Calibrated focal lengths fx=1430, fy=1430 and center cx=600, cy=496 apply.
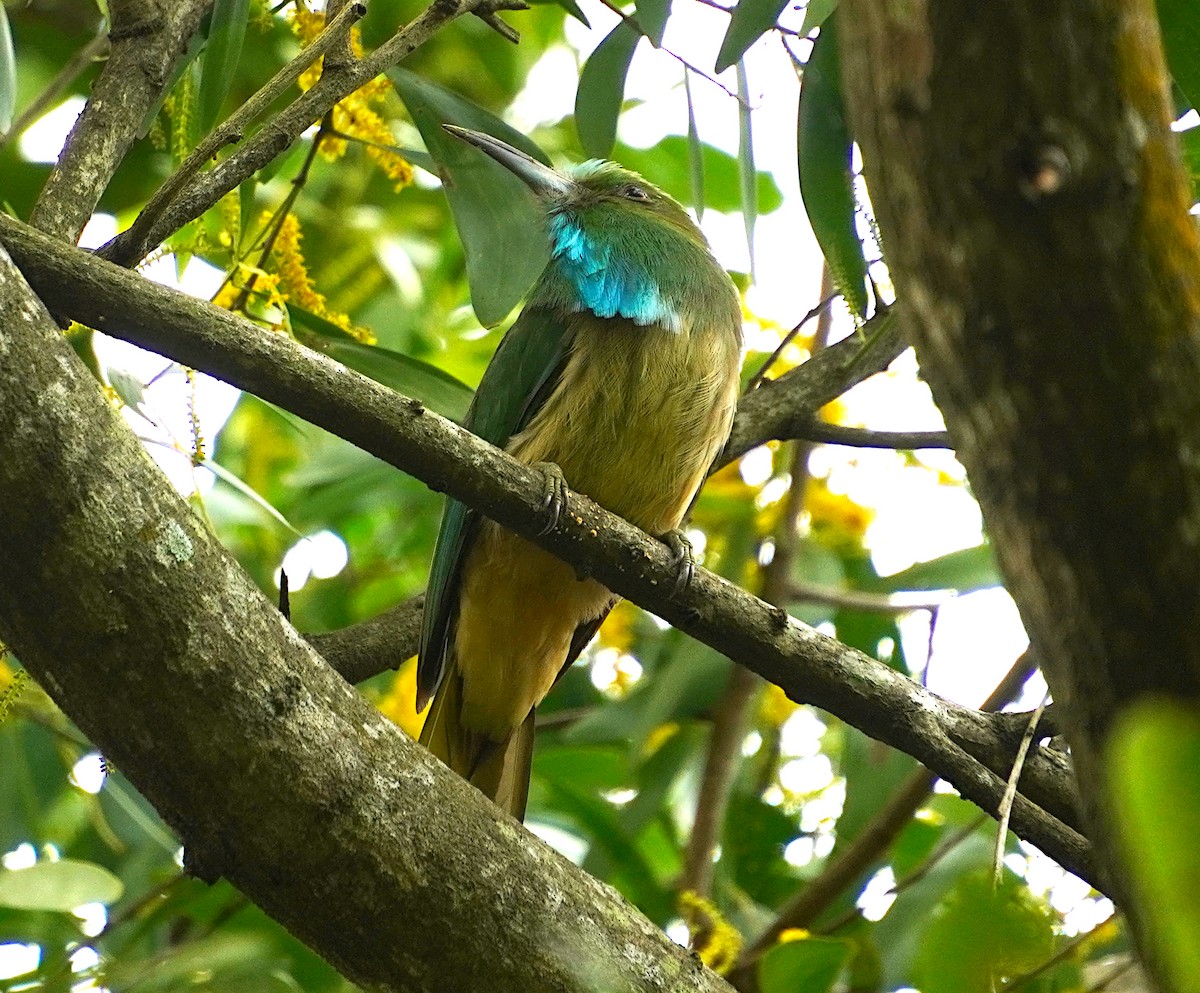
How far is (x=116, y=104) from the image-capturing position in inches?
93.0

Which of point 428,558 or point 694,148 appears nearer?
point 694,148

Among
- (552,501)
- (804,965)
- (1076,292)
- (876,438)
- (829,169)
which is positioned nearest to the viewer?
(1076,292)

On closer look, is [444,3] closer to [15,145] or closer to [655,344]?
[655,344]

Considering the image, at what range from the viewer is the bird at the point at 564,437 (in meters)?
3.04

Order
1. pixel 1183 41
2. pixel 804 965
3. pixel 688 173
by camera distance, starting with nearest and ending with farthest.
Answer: pixel 1183 41
pixel 804 965
pixel 688 173

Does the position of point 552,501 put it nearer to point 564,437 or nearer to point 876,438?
point 876,438

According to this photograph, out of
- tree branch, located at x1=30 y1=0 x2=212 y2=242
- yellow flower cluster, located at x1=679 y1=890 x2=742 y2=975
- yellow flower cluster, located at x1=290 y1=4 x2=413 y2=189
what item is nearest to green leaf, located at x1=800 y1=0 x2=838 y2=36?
yellow flower cluster, located at x1=290 y1=4 x2=413 y2=189

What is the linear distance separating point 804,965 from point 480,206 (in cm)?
151

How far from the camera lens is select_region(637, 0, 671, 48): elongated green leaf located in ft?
7.88

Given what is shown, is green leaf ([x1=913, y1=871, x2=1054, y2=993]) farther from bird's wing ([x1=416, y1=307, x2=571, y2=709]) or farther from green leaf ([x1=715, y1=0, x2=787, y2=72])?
bird's wing ([x1=416, y1=307, x2=571, y2=709])

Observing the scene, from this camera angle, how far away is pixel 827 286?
11.8 feet

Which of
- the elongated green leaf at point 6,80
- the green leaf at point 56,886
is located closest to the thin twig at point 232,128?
the elongated green leaf at point 6,80

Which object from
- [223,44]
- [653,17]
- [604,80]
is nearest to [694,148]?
[604,80]

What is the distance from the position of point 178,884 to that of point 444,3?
1.90m
